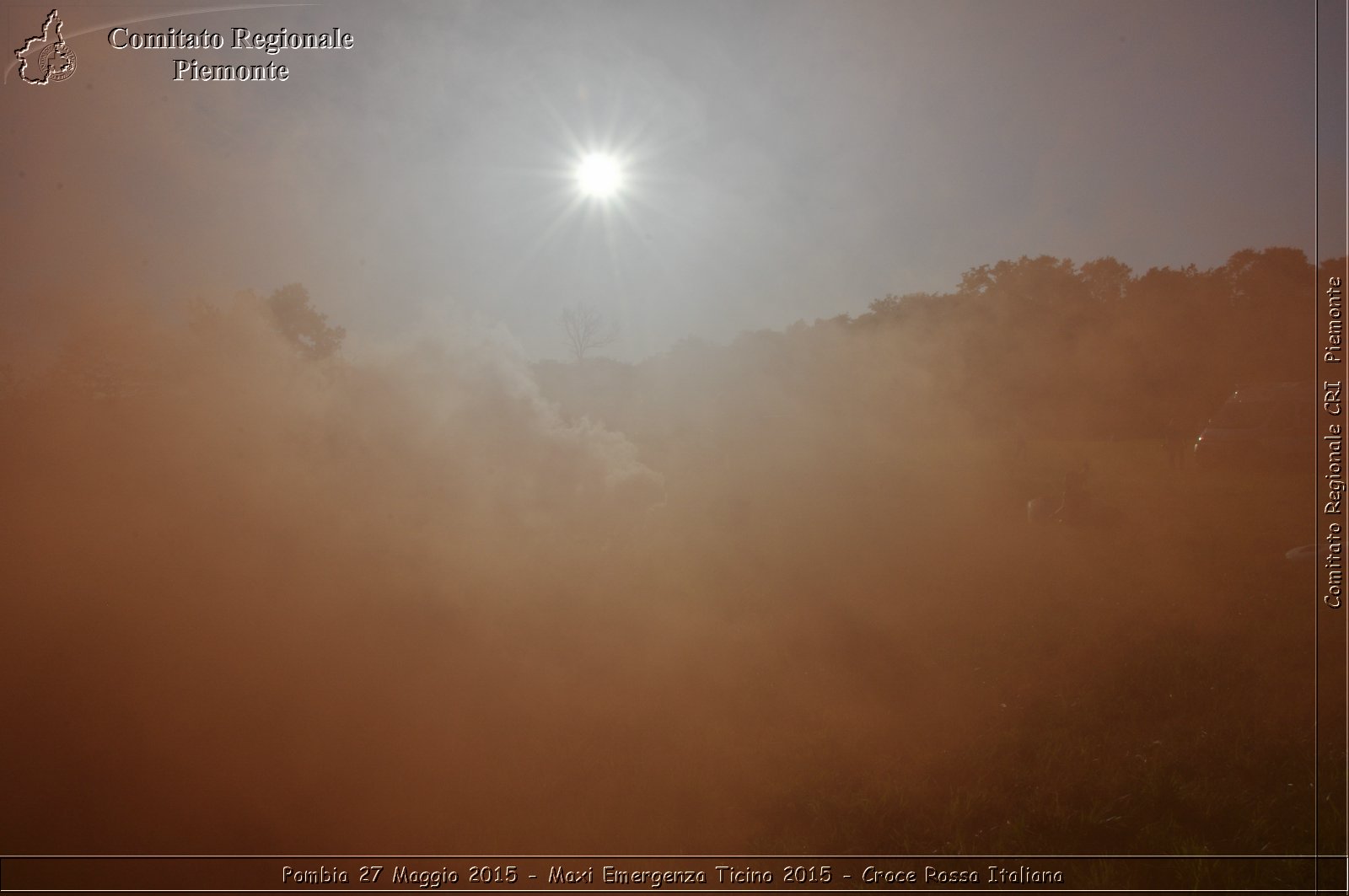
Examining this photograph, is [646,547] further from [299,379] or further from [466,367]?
[299,379]

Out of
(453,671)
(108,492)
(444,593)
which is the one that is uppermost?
(108,492)

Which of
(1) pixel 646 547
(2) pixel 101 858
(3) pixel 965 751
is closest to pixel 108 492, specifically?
(2) pixel 101 858

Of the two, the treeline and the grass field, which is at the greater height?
the treeline

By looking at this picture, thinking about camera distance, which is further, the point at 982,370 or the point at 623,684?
the point at 982,370

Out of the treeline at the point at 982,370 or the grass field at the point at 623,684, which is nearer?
the grass field at the point at 623,684

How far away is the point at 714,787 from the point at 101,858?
13.6ft

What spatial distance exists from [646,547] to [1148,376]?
22.9 feet

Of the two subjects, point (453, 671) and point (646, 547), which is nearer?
point (453, 671)

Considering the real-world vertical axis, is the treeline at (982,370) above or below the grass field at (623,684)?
above

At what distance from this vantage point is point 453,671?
17.2ft

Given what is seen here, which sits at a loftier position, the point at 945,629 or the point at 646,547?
the point at 646,547

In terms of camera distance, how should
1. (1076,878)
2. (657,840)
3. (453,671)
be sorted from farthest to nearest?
(453,671) < (657,840) < (1076,878)

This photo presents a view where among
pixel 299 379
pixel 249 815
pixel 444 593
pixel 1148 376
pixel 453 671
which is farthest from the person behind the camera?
pixel 1148 376

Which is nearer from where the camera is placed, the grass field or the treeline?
the grass field
